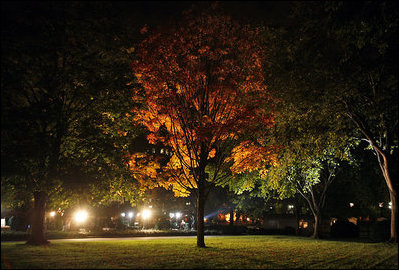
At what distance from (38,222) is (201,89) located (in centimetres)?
1145

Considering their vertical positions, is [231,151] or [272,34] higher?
[272,34]

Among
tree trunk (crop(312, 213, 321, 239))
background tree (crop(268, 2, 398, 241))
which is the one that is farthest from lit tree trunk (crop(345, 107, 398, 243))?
tree trunk (crop(312, 213, 321, 239))

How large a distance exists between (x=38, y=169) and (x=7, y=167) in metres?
2.86

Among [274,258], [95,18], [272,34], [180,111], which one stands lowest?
[274,258]

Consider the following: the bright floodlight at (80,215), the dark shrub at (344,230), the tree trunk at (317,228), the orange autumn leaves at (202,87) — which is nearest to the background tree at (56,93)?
the orange autumn leaves at (202,87)

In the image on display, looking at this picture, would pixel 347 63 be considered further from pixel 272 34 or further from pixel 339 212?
pixel 339 212

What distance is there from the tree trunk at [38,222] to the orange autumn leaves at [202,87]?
5123 millimetres

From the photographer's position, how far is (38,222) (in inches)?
664

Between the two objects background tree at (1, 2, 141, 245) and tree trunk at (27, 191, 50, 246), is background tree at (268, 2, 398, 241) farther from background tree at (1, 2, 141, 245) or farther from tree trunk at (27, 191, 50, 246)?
tree trunk at (27, 191, 50, 246)

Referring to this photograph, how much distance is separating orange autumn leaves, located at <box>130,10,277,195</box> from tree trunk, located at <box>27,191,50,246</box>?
5.12 metres

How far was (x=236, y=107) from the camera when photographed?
19844 millimetres

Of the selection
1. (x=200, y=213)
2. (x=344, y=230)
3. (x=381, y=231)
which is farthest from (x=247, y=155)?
(x=344, y=230)

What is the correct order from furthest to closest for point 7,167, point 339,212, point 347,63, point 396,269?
point 339,212 < point 347,63 < point 7,167 < point 396,269

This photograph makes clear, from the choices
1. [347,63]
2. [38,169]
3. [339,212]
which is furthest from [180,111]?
[339,212]
